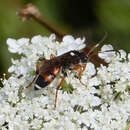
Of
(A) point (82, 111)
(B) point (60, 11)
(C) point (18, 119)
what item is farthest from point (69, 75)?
(B) point (60, 11)

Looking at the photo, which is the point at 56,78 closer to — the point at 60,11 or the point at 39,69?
the point at 39,69

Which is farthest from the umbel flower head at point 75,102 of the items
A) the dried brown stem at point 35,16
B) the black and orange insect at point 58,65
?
the dried brown stem at point 35,16

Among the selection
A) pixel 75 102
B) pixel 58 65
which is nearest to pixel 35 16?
pixel 58 65

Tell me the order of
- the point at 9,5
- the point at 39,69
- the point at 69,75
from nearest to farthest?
the point at 39,69 → the point at 69,75 → the point at 9,5

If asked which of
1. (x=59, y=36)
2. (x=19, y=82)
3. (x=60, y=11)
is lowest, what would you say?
(x=19, y=82)

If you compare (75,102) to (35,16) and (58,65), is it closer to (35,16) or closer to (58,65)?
(58,65)

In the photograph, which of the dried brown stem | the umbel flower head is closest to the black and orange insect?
the umbel flower head
